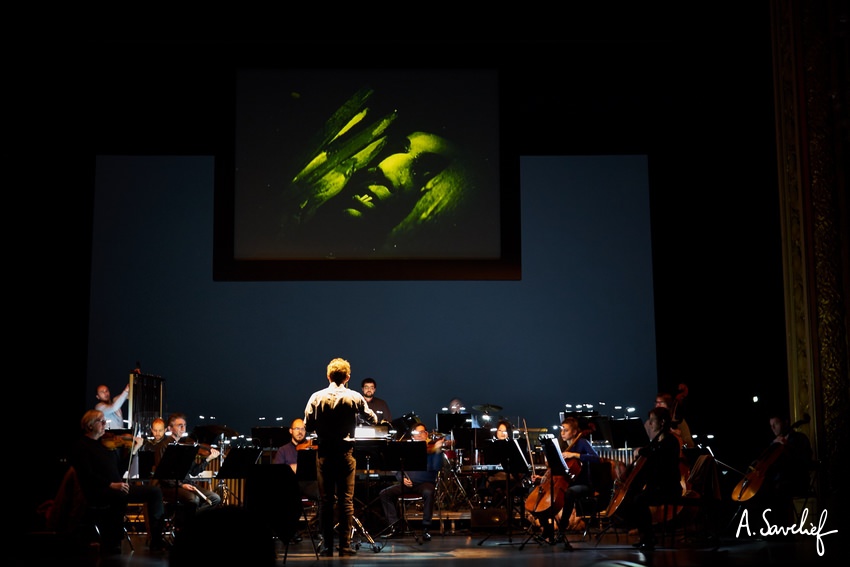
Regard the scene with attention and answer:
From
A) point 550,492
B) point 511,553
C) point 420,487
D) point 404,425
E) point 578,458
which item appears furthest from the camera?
point 420,487

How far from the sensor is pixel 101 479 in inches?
304

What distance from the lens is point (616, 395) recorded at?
480 inches

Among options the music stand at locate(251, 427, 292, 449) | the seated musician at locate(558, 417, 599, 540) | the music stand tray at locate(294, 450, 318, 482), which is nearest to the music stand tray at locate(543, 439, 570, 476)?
the seated musician at locate(558, 417, 599, 540)

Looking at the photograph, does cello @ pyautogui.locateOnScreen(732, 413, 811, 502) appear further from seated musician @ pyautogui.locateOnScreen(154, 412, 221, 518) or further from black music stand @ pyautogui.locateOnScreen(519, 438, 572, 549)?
seated musician @ pyautogui.locateOnScreen(154, 412, 221, 518)

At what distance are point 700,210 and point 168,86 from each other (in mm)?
6810

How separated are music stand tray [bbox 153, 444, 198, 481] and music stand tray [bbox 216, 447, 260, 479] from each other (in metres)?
0.34

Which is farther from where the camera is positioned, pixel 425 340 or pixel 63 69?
pixel 425 340

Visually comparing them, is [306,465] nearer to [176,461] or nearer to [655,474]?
[176,461]

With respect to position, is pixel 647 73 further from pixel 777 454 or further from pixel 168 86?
pixel 168 86

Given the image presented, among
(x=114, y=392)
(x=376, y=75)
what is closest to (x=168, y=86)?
(x=376, y=75)

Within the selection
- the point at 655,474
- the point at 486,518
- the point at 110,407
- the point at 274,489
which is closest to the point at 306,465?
the point at 274,489

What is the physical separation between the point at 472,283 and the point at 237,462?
5510mm

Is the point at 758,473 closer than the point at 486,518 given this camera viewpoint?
Yes

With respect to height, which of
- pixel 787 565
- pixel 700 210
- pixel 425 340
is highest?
pixel 700 210
